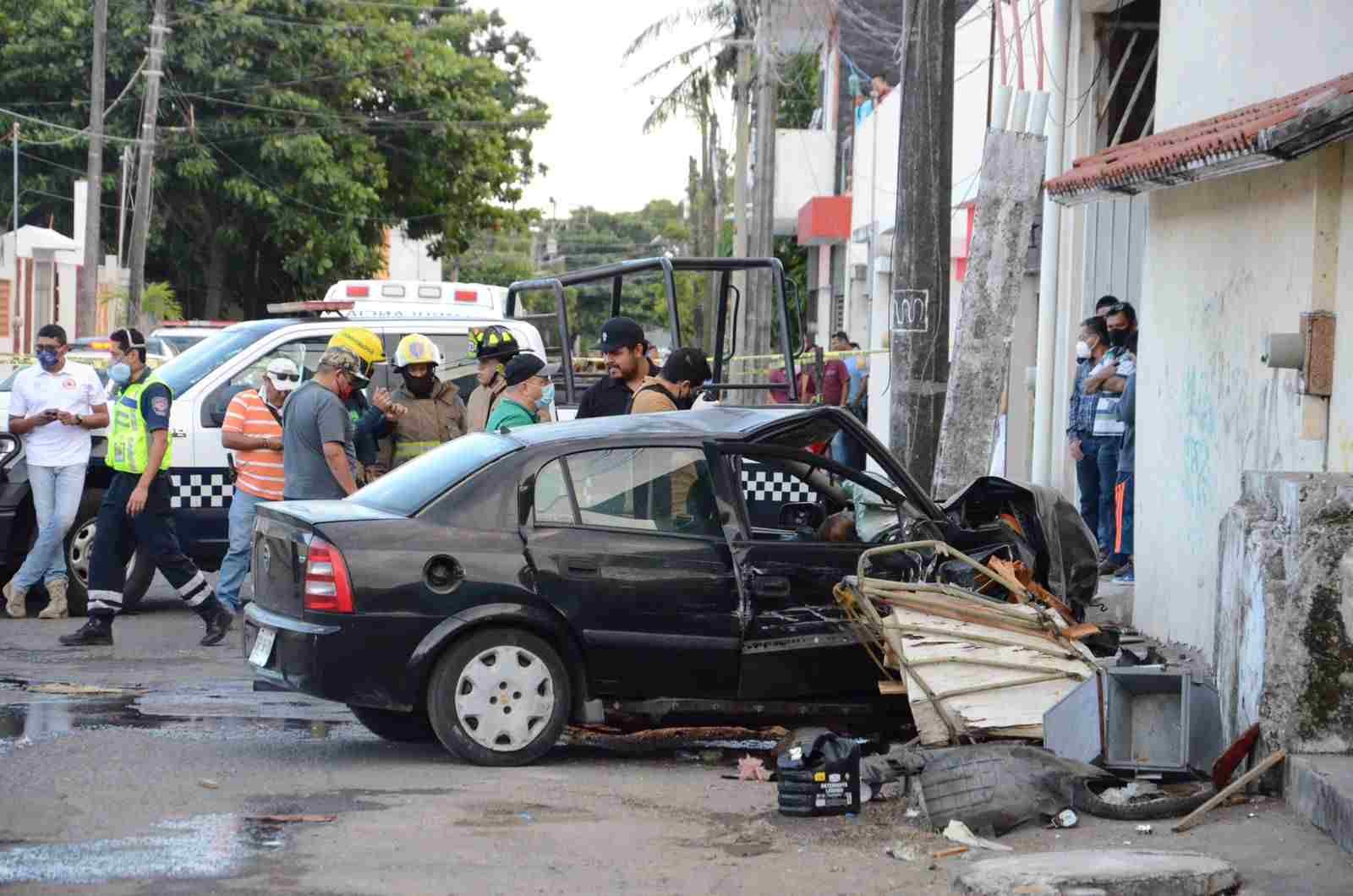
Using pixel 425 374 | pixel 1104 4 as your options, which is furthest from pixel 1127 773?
pixel 1104 4

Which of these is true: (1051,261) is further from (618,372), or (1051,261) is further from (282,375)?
(282,375)

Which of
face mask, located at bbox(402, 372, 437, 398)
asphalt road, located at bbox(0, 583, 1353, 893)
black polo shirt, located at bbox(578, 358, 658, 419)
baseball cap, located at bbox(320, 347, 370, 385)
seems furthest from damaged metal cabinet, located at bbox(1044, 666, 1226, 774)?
face mask, located at bbox(402, 372, 437, 398)

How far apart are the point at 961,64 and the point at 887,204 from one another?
5.35 m

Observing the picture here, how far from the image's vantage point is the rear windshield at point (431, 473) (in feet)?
26.0

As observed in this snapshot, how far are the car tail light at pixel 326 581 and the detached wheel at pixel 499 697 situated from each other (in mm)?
483

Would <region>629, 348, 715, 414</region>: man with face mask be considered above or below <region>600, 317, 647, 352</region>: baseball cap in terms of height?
below

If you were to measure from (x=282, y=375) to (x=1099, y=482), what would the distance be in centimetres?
567

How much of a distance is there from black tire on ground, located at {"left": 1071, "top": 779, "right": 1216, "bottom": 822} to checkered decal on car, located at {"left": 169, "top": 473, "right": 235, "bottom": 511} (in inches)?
287

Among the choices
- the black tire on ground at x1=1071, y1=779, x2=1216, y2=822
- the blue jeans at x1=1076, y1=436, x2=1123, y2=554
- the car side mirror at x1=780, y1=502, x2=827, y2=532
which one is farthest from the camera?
the blue jeans at x1=1076, y1=436, x2=1123, y2=554

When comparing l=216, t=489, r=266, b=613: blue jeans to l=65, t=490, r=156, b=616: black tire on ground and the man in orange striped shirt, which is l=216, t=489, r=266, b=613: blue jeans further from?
l=65, t=490, r=156, b=616: black tire on ground

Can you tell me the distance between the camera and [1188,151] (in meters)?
8.65

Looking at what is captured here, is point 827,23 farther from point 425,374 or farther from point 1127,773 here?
point 1127,773

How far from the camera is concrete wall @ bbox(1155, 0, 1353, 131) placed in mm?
8898

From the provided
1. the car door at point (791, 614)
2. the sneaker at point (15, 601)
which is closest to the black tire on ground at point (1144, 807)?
the car door at point (791, 614)
